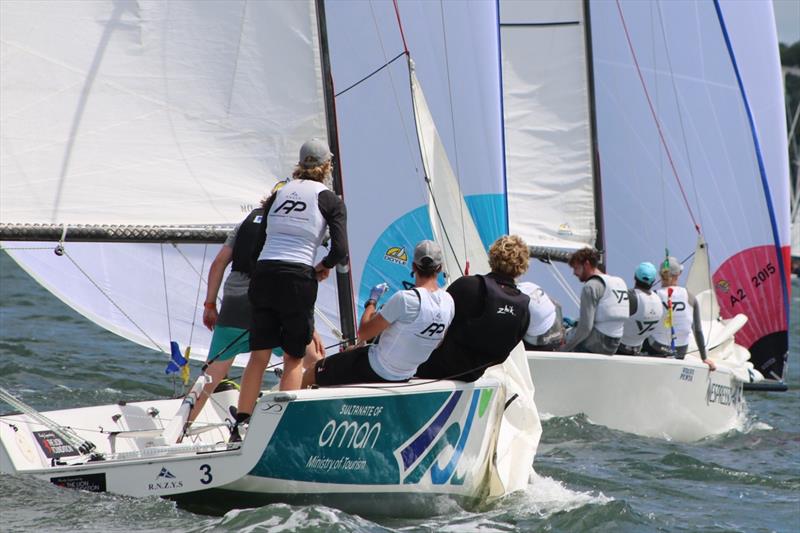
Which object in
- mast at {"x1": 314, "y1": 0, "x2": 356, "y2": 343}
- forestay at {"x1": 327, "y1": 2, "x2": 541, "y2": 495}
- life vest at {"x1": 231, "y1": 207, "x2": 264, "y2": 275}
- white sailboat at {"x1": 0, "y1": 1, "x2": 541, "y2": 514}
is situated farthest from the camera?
forestay at {"x1": 327, "y1": 2, "x2": 541, "y2": 495}

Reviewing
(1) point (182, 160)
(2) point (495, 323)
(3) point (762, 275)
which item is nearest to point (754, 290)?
(3) point (762, 275)

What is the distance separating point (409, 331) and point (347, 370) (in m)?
0.35

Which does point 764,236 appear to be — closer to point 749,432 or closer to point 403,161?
point 749,432

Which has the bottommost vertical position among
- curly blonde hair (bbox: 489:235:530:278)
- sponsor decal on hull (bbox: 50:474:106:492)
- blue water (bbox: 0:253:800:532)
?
blue water (bbox: 0:253:800:532)

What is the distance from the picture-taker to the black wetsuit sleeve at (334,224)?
19.0 ft

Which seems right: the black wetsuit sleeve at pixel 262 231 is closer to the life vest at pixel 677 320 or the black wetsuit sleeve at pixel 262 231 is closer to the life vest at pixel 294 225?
the life vest at pixel 294 225

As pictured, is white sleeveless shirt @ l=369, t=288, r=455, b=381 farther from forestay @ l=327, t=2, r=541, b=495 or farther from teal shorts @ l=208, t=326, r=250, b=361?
forestay @ l=327, t=2, r=541, b=495

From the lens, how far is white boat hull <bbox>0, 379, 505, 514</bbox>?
5.43 metres

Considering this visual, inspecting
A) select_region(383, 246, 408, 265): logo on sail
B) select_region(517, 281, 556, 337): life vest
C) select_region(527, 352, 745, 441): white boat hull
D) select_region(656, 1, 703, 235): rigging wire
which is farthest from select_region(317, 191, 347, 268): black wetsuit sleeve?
select_region(656, 1, 703, 235): rigging wire

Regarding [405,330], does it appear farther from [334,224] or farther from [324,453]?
[324,453]

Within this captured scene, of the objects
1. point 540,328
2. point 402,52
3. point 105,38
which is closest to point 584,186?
point 540,328

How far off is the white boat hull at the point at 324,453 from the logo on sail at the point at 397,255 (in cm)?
203

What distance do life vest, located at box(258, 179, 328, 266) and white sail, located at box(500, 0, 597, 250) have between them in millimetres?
6814

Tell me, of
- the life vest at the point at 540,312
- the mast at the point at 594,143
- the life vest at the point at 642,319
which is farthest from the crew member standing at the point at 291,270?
the mast at the point at 594,143
